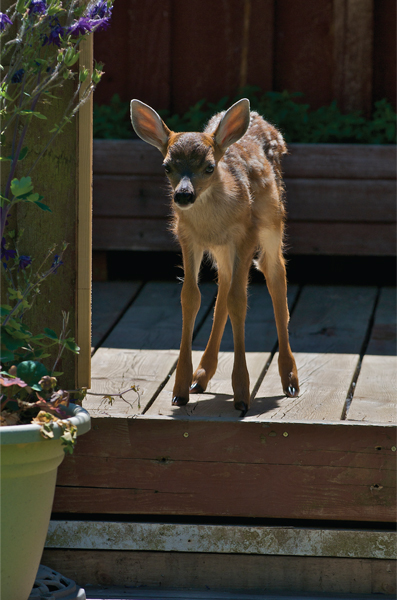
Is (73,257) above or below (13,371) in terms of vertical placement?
above

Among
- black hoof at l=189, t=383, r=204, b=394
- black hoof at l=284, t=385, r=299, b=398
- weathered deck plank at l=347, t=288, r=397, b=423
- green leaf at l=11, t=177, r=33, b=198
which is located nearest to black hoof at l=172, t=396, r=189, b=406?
black hoof at l=189, t=383, r=204, b=394

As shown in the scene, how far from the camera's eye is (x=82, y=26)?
3408 mm

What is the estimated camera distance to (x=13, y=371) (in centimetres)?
323

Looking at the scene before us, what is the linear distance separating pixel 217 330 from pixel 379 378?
970 mm

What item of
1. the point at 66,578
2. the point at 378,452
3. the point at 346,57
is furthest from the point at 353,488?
the point at 346,57

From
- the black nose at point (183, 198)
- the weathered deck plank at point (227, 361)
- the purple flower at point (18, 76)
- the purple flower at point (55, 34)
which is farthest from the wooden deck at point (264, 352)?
the purple flower at point (55, 34)

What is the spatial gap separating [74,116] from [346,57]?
4773mm

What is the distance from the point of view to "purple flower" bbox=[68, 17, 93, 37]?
340 cm

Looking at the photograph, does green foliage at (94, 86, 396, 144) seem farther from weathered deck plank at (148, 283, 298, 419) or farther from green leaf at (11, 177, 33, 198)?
green leaf at (11, 177, 33, 198)

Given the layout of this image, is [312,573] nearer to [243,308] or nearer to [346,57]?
[243,308]

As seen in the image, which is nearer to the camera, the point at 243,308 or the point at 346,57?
the point at 243,308

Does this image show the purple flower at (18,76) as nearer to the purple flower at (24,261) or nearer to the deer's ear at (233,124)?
the purple flower at (24,261)

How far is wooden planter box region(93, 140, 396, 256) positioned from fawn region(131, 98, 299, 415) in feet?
8.64

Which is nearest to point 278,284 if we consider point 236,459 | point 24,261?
point 236,459
